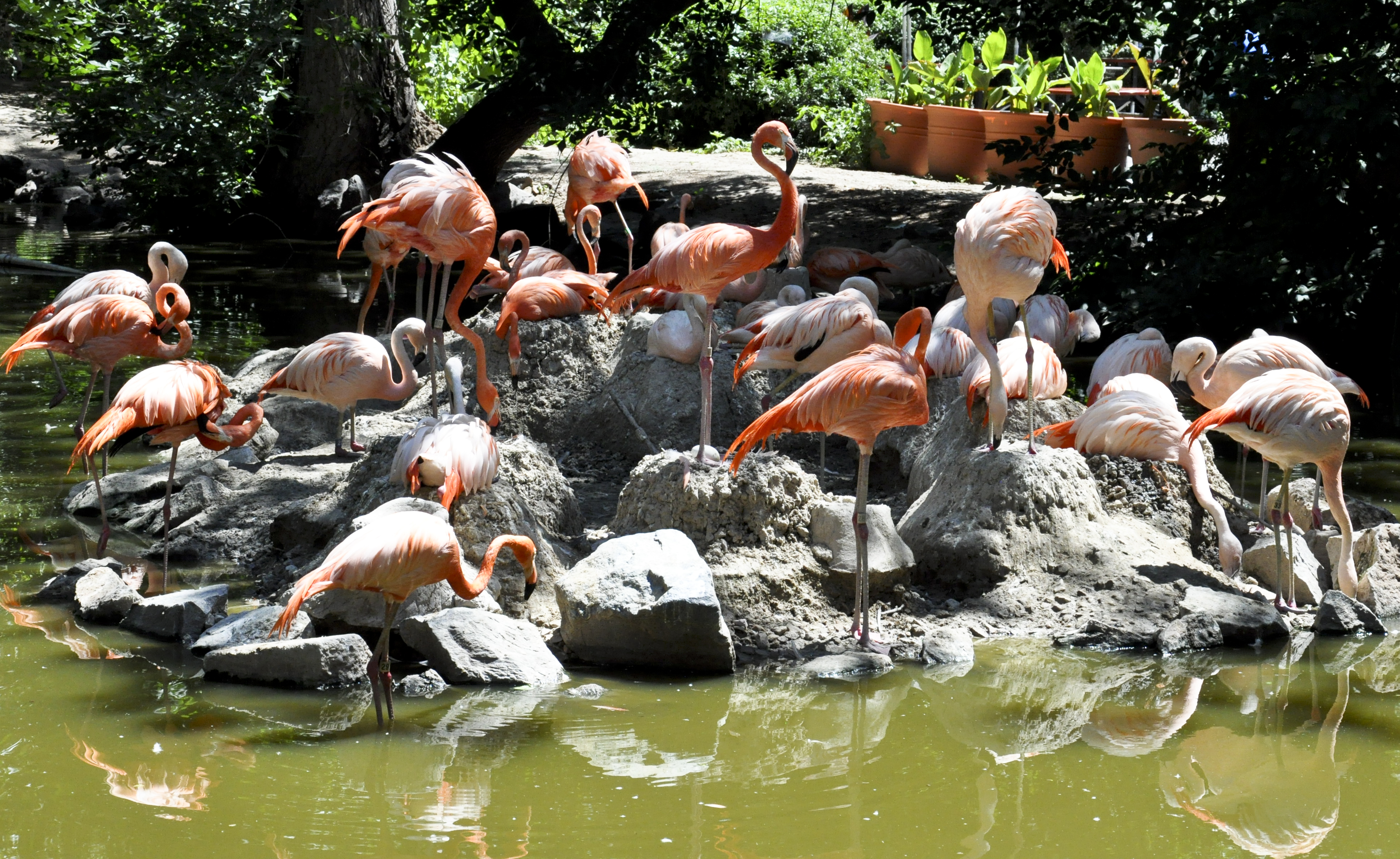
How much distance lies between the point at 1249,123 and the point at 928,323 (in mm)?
3877

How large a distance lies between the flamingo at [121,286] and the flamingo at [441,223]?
61.0 inches

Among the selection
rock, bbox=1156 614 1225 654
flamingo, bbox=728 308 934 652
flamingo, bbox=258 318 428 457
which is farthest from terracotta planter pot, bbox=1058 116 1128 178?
flamingo, bbox=728 308 934 652

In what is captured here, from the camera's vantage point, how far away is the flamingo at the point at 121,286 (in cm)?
636

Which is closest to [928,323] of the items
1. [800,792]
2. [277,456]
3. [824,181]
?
[800,792]

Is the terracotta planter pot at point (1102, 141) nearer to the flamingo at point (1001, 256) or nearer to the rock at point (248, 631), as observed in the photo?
the flamingo at point (1001, 256)

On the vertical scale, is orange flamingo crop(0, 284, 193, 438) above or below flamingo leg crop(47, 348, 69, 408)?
above

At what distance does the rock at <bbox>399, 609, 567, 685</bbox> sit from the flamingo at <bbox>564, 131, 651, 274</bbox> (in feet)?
12.5

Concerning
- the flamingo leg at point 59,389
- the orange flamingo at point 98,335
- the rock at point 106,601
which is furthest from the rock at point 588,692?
the flamingo leg at point 59,389

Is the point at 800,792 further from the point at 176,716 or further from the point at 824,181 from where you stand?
the point at 824,181

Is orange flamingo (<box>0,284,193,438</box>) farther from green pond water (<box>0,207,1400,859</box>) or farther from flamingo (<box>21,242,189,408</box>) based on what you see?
green pond water (<box>0,207,1400,859</box>)

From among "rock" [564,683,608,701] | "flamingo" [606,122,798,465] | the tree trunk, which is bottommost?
"rock" [564,683,608,701]

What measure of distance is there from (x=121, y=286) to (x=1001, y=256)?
440cm

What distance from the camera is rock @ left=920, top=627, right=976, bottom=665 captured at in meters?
4.20

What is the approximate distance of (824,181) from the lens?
45.1 ft
